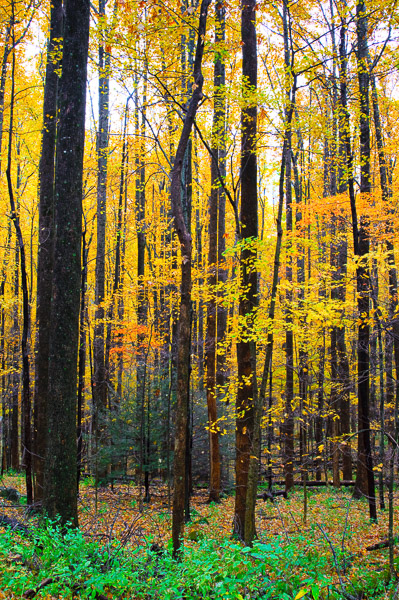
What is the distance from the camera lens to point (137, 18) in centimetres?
635

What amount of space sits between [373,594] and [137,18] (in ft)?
29.2

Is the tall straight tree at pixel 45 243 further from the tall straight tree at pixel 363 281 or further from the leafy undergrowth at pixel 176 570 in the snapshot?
the tall straight tree at pixel 363 281

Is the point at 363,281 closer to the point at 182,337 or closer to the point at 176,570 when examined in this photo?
the point at 182,337

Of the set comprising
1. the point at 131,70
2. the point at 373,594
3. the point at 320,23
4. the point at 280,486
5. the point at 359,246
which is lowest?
the point at 280,486

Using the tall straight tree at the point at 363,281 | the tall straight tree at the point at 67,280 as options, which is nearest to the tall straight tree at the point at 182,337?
the tall straight tree at the point at 67,280

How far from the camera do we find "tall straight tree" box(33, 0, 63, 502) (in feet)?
25.5

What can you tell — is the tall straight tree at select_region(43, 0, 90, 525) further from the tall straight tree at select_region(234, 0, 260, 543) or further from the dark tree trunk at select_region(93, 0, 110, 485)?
the dark tree trunk at select_region(93, 0, 110, 485)

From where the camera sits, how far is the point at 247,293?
8.08m

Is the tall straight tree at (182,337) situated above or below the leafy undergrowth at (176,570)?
above

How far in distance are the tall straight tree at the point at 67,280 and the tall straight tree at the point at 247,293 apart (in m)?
2.95

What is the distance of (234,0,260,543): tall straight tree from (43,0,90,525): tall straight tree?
2.95 meters

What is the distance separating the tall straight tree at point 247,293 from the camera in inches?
294

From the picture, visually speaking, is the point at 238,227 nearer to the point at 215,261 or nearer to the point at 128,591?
the point at 215,261

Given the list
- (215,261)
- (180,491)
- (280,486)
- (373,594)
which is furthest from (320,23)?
(280,486)
